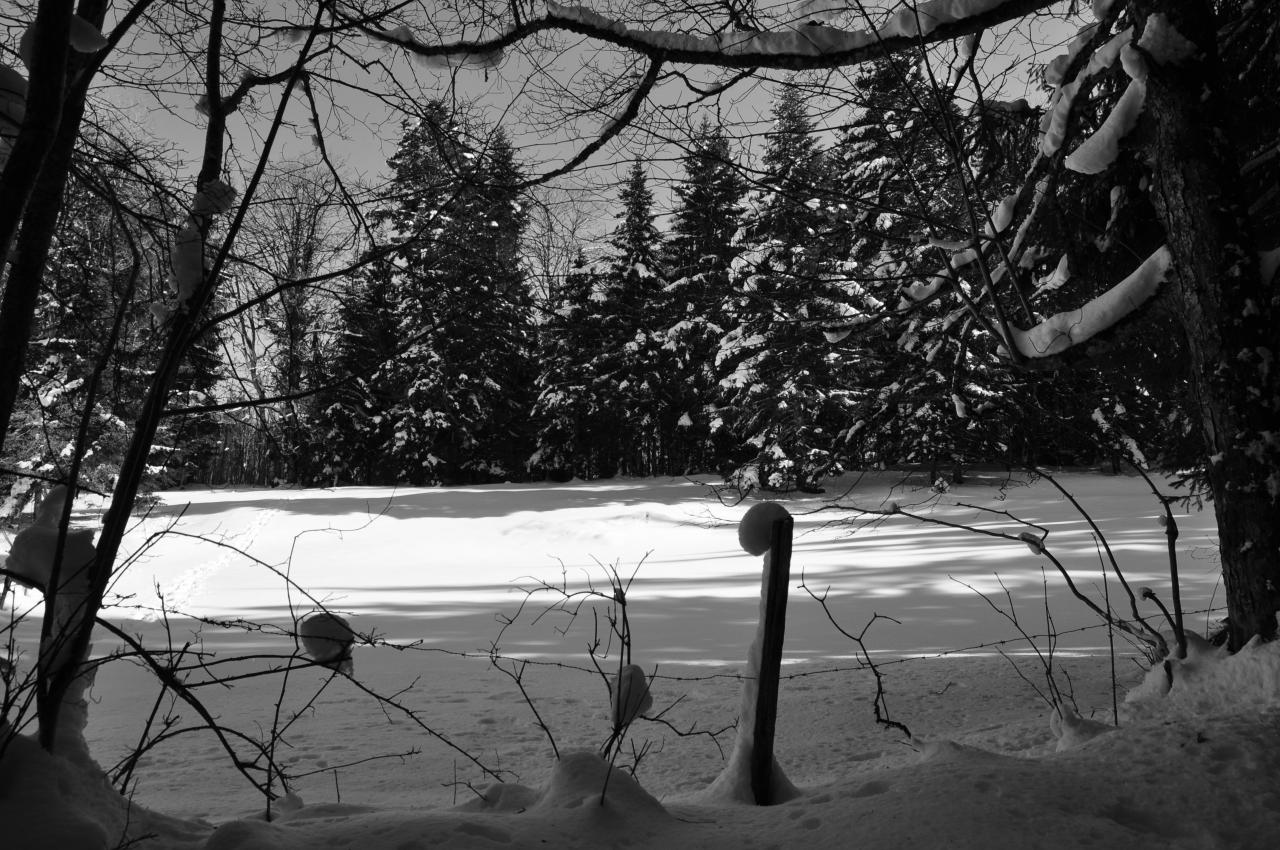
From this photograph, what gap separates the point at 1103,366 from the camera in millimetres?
4051

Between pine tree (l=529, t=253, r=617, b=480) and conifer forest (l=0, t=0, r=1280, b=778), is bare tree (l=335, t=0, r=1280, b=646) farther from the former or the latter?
pine tree (l=529, t=253, r=617, b=480)

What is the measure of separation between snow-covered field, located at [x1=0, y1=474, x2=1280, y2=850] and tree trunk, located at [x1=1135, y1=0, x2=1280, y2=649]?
0.37 meters

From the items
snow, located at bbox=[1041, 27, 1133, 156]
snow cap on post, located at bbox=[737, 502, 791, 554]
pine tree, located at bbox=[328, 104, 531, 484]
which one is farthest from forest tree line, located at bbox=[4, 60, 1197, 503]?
snow cap on post, located at bbox=[737, 502, 791, 554]

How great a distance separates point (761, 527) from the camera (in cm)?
241

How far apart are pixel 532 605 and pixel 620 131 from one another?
17.3ft

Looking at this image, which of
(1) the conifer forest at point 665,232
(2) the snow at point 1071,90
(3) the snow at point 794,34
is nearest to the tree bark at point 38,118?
(1) the conifer forest at point 665,232

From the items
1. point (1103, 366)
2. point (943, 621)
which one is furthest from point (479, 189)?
point (943, 621)

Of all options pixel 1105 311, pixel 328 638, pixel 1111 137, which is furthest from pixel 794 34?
pixel 328 638

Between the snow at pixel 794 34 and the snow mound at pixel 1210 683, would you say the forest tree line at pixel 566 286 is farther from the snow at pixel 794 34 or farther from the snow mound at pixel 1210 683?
the snow mound at pixel 1210 683

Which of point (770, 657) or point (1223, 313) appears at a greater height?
point (1223, 313)

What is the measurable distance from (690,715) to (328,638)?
262 centimetres

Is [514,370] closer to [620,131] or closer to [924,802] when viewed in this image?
[620,131]

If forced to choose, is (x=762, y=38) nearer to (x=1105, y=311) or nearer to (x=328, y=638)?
(x=1105, y=311)

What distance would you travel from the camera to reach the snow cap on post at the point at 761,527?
2.39 m
